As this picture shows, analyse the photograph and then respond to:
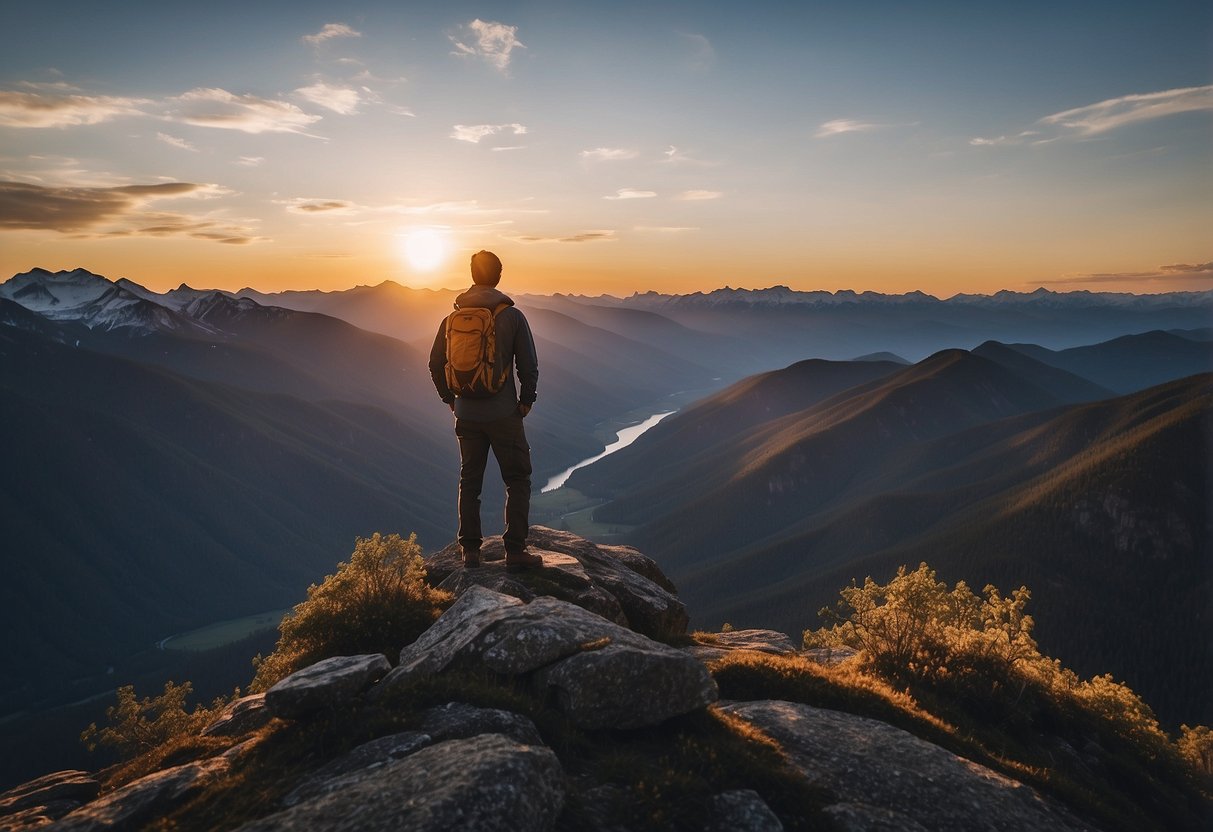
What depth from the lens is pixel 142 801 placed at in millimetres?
8164

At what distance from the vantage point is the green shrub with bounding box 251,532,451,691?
13695 mm


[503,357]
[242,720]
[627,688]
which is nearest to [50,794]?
[242,720]

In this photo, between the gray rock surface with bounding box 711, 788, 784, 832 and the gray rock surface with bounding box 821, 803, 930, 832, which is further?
the gray rock surface with bounding box 821, 803, 930, 832

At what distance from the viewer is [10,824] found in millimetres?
9438

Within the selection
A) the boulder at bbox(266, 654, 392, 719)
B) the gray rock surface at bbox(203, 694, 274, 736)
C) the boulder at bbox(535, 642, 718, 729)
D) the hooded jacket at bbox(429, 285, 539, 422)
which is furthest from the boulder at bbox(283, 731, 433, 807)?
the hooded jacket at bbox(429, 285, 539, 422)

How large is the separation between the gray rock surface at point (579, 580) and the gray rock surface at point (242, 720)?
17.4 ft

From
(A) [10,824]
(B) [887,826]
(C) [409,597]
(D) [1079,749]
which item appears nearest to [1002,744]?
(D) [1079,749]

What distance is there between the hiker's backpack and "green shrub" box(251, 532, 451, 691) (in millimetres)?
4517

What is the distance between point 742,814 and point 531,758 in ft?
9.61

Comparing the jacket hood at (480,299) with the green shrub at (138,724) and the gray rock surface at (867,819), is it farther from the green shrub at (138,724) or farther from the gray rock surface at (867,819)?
the green shrub at (138,724)

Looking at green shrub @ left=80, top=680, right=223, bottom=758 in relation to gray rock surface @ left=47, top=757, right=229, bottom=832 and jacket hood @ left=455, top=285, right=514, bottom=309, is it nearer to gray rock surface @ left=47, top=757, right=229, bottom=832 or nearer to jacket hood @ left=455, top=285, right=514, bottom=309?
gray rock surface @ left=47, top=757, right=229, bottom=832

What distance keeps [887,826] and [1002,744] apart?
7.81m

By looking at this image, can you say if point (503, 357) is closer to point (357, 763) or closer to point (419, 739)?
point (419, 739)

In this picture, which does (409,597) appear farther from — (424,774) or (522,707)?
(424,774)
